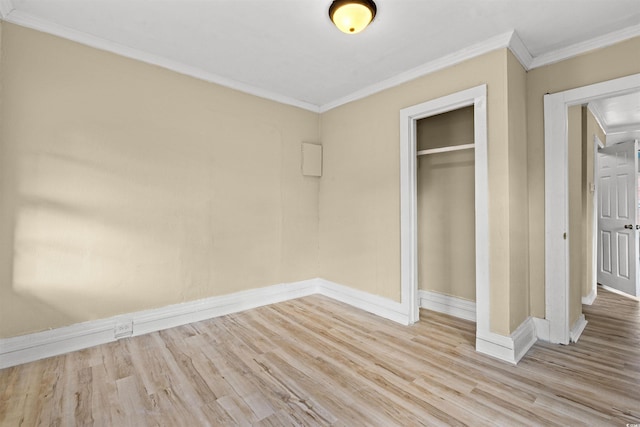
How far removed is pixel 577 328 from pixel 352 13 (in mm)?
3373

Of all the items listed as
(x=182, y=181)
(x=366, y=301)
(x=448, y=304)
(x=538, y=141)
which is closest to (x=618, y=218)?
(x=538, y=141)

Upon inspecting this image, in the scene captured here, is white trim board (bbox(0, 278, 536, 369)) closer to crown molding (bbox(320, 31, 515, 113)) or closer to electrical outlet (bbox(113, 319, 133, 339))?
electrical outlet (bbox(113, 319, 133, 339))

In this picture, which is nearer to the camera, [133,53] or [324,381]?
[324,381]

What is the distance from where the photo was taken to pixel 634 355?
7.90ft

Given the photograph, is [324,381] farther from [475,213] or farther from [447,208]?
[447,208]

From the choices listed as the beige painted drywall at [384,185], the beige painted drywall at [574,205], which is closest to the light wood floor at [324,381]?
the beige painted drywall at [574,205]

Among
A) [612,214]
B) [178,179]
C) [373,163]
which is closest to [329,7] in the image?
[373,163]

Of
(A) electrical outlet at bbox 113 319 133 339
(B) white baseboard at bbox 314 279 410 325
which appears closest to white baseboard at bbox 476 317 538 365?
(B) white baseboard at bbox 314 279 410 325

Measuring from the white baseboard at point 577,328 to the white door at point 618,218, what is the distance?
170 cm

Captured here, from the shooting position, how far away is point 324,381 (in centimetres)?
208

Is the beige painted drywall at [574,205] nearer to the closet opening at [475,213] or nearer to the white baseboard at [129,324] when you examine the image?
the closet opening at [475,213]

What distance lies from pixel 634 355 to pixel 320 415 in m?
2.59

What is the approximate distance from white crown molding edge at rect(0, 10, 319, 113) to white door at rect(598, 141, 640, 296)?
4626mm

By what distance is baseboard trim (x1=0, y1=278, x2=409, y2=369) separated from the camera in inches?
90.1
